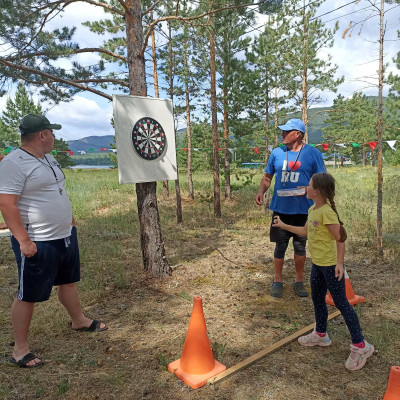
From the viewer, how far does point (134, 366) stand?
2.75 m

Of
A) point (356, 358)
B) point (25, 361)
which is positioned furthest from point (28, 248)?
point (356, 358)

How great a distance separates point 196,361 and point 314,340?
1.13 meters

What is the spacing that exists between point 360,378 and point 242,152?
1188 cm

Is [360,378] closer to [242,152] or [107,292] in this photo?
[107,292]

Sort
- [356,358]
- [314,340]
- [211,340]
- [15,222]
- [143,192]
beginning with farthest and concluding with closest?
1. [143,192]
2. [211,340]
3. [314,340]
4. [356,358]
5. [15,222]

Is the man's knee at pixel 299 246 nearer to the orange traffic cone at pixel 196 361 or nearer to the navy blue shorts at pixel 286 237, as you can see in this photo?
the navy blue shorts at pixel 286 237

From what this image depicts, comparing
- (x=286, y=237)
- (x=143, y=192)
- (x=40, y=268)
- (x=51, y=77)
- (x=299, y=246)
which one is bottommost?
(x=299, y=246)

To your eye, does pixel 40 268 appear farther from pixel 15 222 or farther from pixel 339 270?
pixel 339 270

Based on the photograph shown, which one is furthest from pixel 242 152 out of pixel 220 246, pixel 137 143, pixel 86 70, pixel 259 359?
pixel 259 359

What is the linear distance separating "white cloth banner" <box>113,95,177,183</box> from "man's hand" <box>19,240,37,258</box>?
182cm

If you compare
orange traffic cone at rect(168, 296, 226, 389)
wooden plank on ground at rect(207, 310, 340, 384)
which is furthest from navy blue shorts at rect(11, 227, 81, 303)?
wooden plank on ground at rect(207, 310, 340, 384)

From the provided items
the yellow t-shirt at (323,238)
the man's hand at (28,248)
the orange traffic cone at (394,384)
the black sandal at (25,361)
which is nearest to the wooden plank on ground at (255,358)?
the yellow t-shirt at (323,238)

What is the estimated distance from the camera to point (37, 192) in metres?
2.70

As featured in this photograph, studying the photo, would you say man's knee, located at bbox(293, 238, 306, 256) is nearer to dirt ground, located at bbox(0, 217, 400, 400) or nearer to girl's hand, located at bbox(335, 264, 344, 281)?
dirt ground, located at bbox(0, 217, 400, 400)
